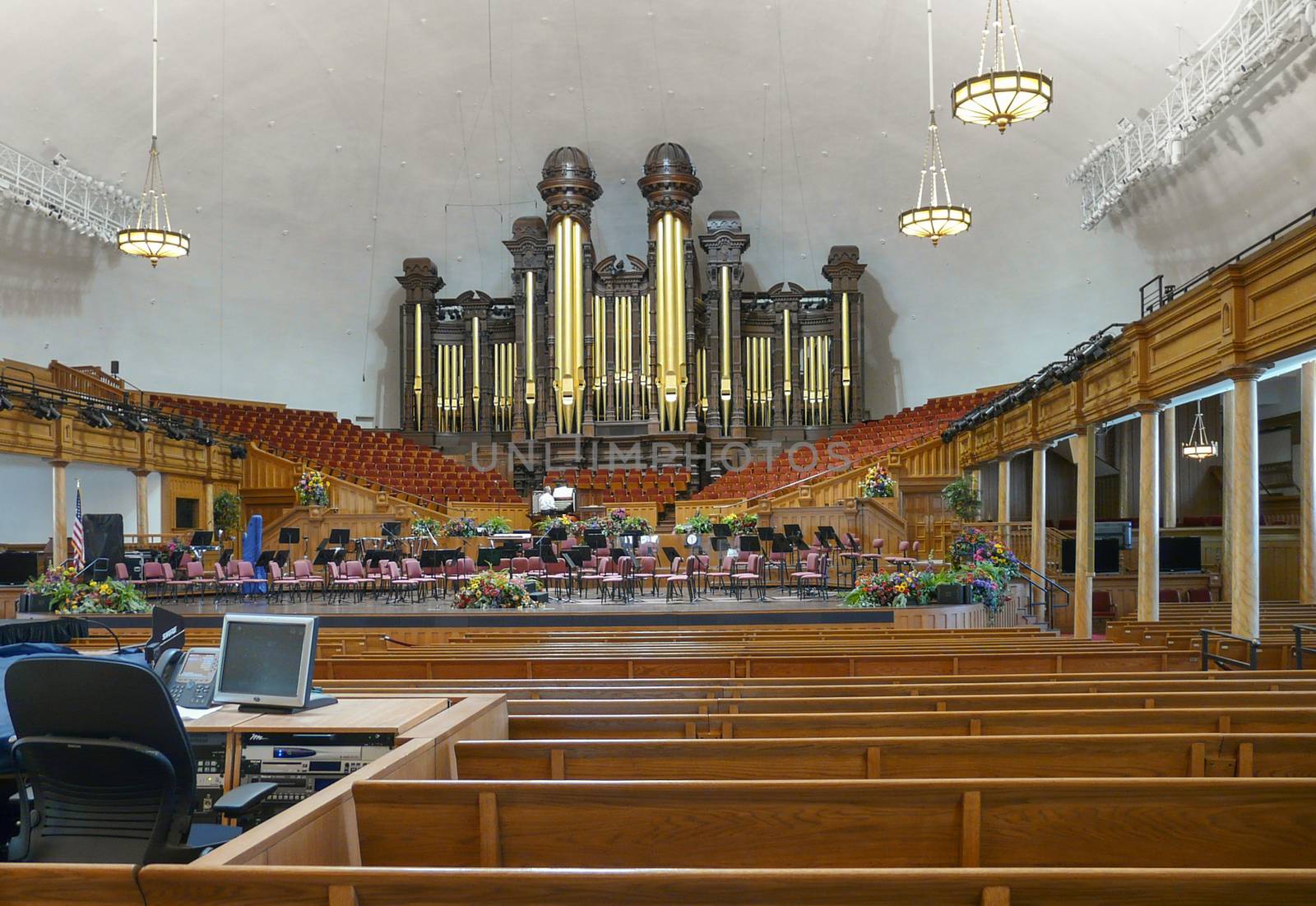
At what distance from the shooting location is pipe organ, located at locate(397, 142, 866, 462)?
22.2 metres

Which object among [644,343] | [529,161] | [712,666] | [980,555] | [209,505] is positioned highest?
[529,161]

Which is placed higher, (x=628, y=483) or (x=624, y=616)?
(x=628, y=483)

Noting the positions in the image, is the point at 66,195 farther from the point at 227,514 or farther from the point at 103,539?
the point at 103,539

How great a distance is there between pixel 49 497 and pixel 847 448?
14564mm

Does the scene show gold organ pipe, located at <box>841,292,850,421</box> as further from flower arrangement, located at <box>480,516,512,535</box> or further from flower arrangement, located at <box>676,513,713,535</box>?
flower arrangement, located at <box>480,516,512,535</box>

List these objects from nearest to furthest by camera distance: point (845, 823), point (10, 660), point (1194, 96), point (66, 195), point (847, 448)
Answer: point (845, 823), point (10, 660), point (1194, 96), point (66, 195), point (847, 448)

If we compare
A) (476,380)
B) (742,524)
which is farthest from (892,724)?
(476,380)

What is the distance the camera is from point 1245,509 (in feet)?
26.4

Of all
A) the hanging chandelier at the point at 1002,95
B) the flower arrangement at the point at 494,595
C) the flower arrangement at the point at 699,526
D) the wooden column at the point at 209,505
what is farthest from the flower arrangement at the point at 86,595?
the hanging chandelier at the point at 1002,95

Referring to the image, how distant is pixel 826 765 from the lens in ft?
8.89

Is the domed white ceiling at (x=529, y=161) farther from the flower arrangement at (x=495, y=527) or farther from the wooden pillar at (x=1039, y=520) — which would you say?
the flower arrangement at (x=495, y=527)

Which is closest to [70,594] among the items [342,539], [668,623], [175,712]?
[342,539]

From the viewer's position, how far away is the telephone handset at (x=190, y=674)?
315 cm

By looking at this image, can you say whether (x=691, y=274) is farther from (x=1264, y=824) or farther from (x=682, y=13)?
(x=1264, y=824)
